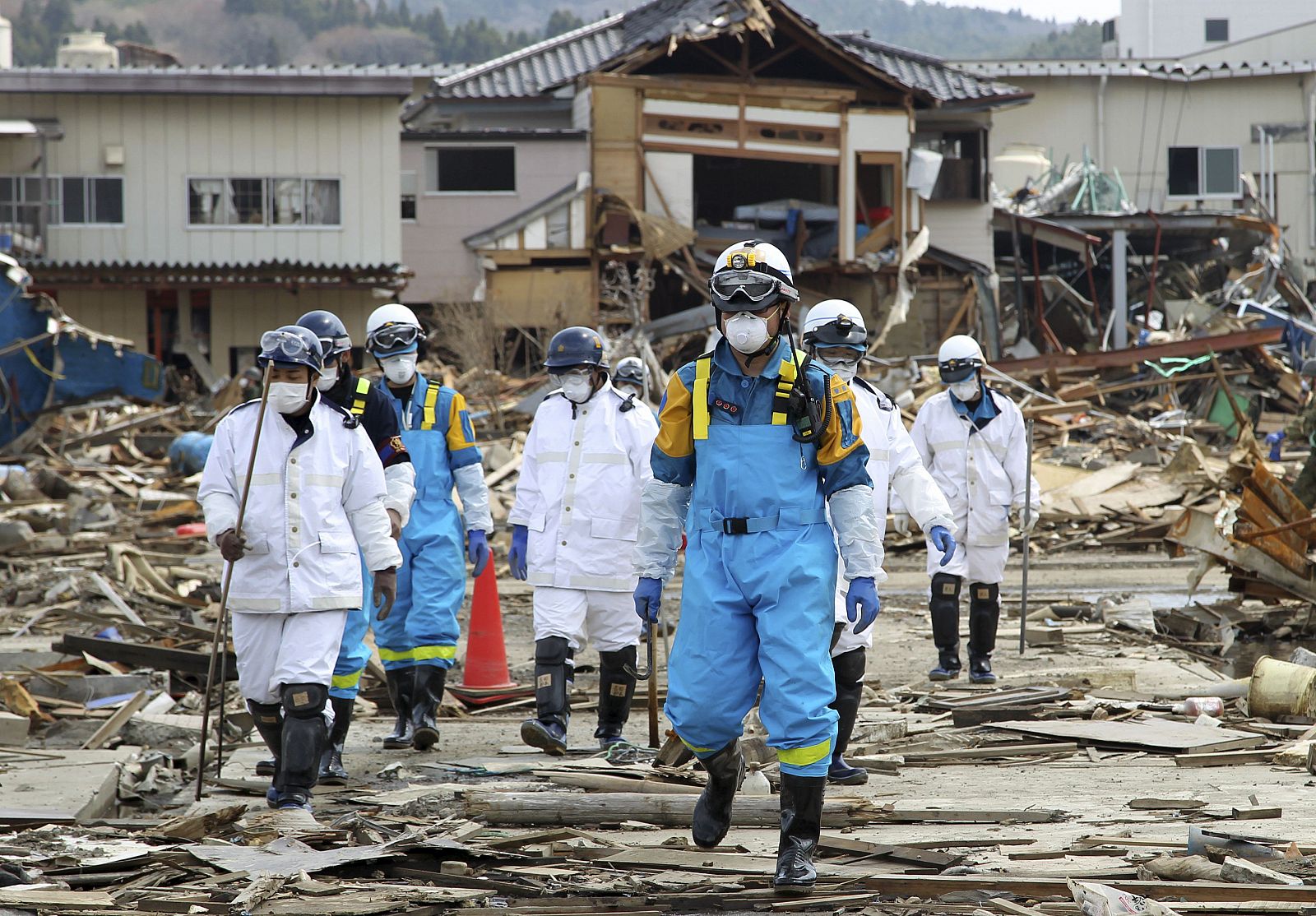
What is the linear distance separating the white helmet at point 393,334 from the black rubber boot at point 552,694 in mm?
1873

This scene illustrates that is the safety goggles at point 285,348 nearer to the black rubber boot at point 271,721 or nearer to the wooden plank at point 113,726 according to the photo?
the black rubber boot at point 271,721

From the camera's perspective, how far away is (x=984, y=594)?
10.6 meters

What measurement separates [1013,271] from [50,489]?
23.6m

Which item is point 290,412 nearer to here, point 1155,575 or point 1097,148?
point 1155,575

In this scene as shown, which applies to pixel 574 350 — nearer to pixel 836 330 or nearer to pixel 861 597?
pixel 836 330

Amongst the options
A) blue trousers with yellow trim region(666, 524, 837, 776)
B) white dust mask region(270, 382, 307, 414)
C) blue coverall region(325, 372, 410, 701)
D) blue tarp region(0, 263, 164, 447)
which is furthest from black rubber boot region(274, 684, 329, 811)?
blue tarp region(0, 263, 164, 447)

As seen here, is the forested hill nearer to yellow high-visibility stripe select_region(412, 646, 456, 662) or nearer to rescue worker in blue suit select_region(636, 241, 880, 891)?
yellow high-visibility stripe select_region(412, 646, 456, 662)

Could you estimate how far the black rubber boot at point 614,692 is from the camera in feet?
28.1

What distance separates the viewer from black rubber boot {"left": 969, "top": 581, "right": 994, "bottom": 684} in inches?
412

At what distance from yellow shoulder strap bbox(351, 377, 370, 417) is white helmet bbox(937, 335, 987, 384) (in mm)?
4143

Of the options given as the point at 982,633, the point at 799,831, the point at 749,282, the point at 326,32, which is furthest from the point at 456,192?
the point at 326,32

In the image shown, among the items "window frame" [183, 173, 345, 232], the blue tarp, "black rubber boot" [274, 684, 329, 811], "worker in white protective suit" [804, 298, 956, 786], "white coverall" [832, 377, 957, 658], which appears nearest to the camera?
"black rubber boot" [274, 684, 329, 811]

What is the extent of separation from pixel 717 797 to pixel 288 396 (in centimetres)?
268

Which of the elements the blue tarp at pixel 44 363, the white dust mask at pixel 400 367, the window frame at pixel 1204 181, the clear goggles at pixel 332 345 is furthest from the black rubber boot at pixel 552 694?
the window frame at pixel 1204 181
